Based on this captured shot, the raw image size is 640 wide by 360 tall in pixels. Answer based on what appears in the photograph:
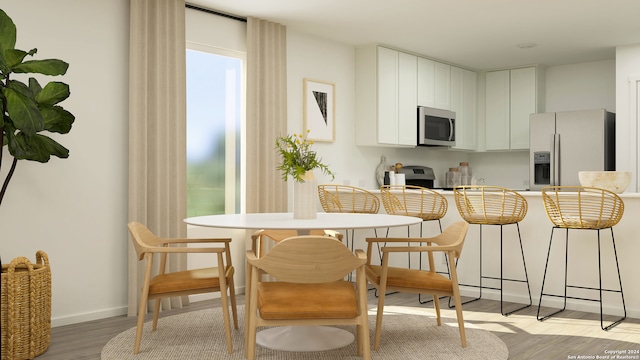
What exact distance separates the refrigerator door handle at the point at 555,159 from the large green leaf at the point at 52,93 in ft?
16.8

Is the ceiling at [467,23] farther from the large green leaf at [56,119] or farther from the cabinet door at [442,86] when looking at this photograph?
the large green leaf at [56,119]

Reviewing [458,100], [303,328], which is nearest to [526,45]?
[458,100]

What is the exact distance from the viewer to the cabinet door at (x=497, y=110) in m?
7.50

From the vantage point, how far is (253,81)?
5250 mm

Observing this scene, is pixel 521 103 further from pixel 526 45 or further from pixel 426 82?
pixel 426 82

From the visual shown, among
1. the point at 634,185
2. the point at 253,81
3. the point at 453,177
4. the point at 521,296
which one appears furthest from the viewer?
the point at 453,177

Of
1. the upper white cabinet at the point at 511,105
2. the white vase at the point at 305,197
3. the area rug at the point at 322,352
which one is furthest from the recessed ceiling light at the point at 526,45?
the white vase at the point at 305,197

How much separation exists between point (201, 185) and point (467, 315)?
7.75ft

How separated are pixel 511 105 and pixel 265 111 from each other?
11.6ft

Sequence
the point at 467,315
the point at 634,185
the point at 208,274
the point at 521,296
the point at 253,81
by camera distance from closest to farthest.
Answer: the point at 208,274
the point at 467,315
the point at 521,296
the point at 253,81
the point at 634,185

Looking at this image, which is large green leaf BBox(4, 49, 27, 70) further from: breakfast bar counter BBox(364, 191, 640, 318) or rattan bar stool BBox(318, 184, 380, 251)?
breakfast bar counter BBox(364, 191, 640, 318)

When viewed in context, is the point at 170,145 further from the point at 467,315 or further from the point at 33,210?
the point at 467,315

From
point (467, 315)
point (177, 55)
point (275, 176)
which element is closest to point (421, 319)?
point (467, 315)

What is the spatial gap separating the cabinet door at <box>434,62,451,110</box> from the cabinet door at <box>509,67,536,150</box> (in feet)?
2.83
